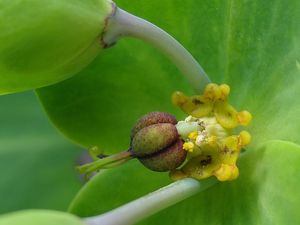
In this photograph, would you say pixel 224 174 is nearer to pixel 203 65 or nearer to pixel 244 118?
pixel 244 118

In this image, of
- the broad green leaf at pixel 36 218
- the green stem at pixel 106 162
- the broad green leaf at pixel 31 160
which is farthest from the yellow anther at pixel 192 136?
the broad green leaf at pixel 31 160

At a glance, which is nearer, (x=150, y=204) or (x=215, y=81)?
(x=150, y=204)

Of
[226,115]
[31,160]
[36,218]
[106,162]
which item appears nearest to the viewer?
[36,218]

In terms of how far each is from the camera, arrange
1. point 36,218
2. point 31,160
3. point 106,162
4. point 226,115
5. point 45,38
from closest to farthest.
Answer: point 36,218 → point 45,38 → point 106,162 → point 226,115 → point 31,160

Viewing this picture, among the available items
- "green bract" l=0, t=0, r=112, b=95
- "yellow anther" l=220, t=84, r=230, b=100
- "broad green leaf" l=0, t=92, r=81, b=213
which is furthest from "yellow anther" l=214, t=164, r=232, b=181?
"broad green leaf" l=0, t=92, r=81, b=213

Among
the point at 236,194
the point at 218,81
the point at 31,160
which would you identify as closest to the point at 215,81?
the point at 218,81

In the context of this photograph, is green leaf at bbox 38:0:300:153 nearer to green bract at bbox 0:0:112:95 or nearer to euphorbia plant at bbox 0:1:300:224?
euphorbia plant at bbox 0:1:300:224
